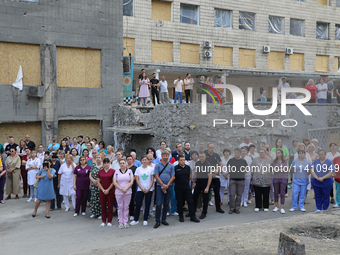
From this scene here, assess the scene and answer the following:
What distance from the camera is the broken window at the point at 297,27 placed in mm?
29266

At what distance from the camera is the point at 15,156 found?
11633mm

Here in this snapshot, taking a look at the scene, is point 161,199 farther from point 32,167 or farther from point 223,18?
point 223,18

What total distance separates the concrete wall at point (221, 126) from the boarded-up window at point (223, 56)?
1430cm

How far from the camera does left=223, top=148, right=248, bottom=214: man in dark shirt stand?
9281 mm

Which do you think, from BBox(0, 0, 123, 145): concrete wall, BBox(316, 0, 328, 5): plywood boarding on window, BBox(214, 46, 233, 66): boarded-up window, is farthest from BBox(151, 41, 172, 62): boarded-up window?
BBox(316, 0, 328, 5): plywood boarding on window

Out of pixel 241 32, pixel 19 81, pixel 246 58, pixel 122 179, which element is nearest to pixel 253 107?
pixel 122 179

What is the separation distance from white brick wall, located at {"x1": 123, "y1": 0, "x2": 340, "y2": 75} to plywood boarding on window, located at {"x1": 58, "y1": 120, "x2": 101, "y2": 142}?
28.5 ft

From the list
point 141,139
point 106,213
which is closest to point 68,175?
point 106,213

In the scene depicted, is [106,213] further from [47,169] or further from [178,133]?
[178,133]

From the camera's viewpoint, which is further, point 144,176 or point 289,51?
point 289,51

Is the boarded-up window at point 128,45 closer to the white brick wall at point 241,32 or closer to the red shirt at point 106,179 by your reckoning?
the white brick wall at point 241,32

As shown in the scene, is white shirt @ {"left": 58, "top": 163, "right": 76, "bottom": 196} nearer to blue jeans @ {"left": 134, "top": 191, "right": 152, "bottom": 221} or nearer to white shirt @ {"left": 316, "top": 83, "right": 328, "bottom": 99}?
blue jeans @ {"left": 134, "top": 191, "right": 152, "bottom": 221}

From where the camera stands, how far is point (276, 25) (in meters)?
28.7

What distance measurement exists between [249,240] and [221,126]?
5.04 meters
